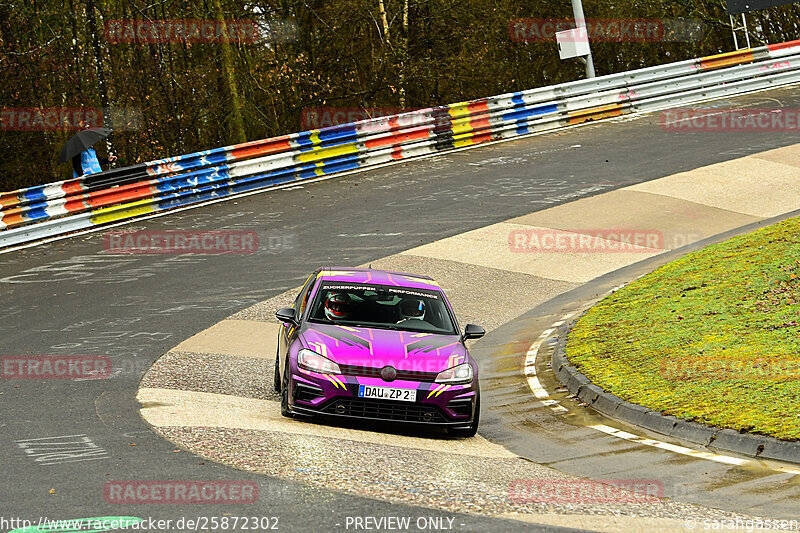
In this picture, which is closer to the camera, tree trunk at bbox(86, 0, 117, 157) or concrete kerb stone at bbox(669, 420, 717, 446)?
concrete kerb stone at bbox(669, 420, 717, 446)

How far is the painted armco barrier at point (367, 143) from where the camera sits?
67.8 feet

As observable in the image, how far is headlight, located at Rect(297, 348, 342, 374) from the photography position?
32.1ft

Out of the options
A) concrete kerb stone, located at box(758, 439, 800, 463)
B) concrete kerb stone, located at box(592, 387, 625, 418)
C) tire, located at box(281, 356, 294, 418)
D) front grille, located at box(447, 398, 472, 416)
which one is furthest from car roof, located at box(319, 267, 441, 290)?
concrete kerb stone, located at box(758, 439, 800, 463)

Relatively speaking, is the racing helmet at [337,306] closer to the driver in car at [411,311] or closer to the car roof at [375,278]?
the car roof at [375,278]

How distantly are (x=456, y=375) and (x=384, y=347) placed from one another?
2.51ft

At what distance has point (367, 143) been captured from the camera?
24812 mm

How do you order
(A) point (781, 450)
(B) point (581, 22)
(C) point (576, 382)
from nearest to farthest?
1. (A) point (781, 450)
2. (C) point (576, 382)
3. (B) point (581, 22)

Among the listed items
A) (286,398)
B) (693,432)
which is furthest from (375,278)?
(693,432)

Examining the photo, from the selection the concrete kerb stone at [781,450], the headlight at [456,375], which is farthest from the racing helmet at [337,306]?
the concrete kerb stone at [781,450]

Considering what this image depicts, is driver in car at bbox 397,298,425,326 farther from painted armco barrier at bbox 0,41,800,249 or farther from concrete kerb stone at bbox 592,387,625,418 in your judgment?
painted armco barrier at bbox 0,41,800,249

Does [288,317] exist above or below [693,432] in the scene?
above

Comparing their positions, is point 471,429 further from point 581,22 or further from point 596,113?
point 581,22

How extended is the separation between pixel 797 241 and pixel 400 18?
1801 cm

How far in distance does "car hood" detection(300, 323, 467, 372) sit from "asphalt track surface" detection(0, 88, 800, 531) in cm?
113
